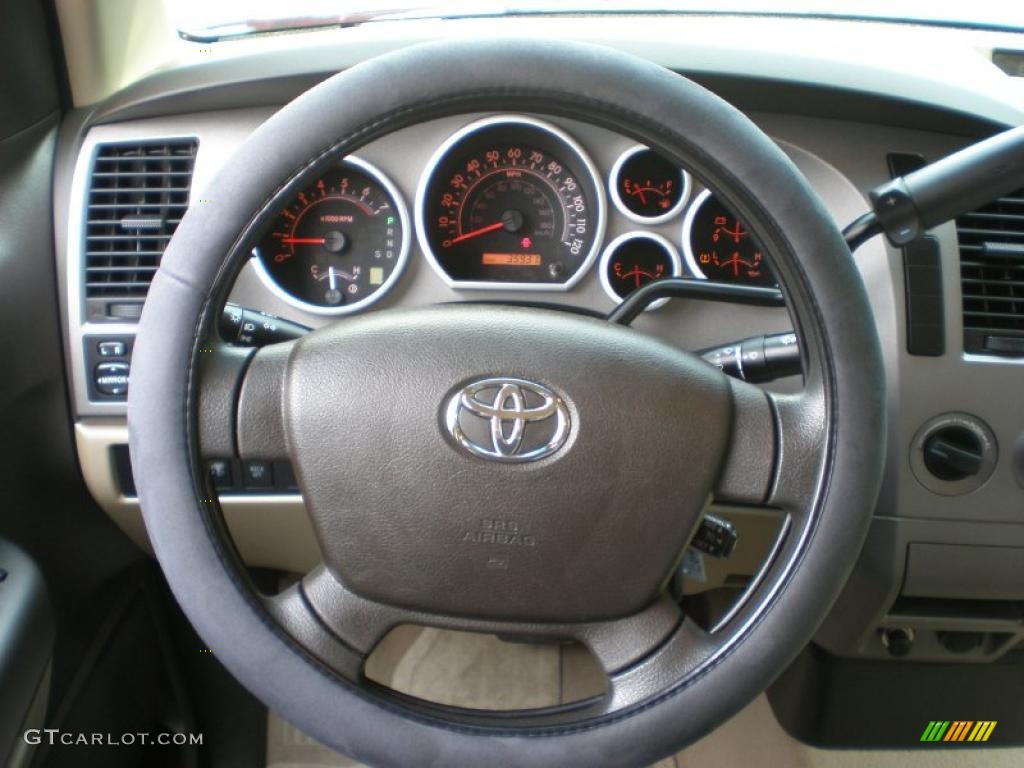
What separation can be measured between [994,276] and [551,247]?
1.82 feet

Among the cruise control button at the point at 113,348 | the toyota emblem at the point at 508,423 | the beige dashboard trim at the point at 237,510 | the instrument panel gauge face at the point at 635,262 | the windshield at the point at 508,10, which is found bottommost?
the beige dashboard trim at the point at 237,510

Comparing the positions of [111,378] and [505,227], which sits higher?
[505,227]

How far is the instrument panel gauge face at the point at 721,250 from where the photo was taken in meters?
1.16

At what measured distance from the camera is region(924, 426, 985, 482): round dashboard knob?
3.66 ft

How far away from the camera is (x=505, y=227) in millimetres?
1173

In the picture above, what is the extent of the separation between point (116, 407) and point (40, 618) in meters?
0.27

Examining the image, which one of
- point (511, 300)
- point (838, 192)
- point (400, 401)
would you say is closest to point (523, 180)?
point (511, 300)

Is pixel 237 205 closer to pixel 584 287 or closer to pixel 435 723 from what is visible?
pixel 435 723

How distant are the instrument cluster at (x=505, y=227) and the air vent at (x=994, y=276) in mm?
239

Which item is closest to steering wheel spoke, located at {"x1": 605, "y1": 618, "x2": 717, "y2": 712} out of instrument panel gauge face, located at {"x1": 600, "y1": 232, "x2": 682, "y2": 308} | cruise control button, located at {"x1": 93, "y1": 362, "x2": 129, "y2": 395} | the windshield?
instrument panel gauge face, located at {"x1": 600, "y1": 232, "x2": 682, "y2": 308}
